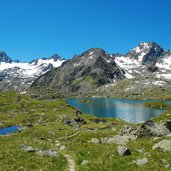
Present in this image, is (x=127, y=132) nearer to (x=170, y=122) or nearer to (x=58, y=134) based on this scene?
(x=170, y=122)

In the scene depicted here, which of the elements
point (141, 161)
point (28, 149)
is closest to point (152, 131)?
point (141, 161)

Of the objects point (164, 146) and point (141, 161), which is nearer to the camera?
point (141, 161)

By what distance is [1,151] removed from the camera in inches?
1358

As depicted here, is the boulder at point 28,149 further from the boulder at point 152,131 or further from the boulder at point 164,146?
the boulder at point 152,131

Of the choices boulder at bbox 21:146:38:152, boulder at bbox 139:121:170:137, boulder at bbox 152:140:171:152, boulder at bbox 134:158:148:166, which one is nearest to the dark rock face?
boulder at bbox 139:121:170:137

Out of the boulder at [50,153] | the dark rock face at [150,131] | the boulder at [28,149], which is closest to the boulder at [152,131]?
the dark rock face at [150,131]

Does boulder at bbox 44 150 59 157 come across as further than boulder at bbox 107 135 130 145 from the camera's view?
No

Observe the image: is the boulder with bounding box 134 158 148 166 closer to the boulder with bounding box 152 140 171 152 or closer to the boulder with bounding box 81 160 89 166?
the boulder with bounding box 152 140 171 152

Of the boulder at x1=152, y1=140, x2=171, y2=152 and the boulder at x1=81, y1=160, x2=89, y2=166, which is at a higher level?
the boulder at x1=152, y1=140, x2=171, y2=152

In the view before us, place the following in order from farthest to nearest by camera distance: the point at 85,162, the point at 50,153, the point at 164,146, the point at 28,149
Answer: the point at 28,149
the point at 50,153
the point at 164,146
the point at 85,162

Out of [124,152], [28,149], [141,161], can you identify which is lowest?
[28,149]

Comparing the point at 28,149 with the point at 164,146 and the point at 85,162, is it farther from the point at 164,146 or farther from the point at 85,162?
the point at 164,146

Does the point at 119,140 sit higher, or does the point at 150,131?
the point at 150,131

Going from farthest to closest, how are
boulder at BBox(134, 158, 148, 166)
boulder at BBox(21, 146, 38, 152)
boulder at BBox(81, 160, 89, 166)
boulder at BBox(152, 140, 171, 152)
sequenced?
Answer: boulder at BBox(21, 146, 38, 152)
boulder at BBox(152, 140, 171, 152)
boulder at BBox(81, 160, 89, 166)
boulder at BBox(134, 158, 148, 166)
